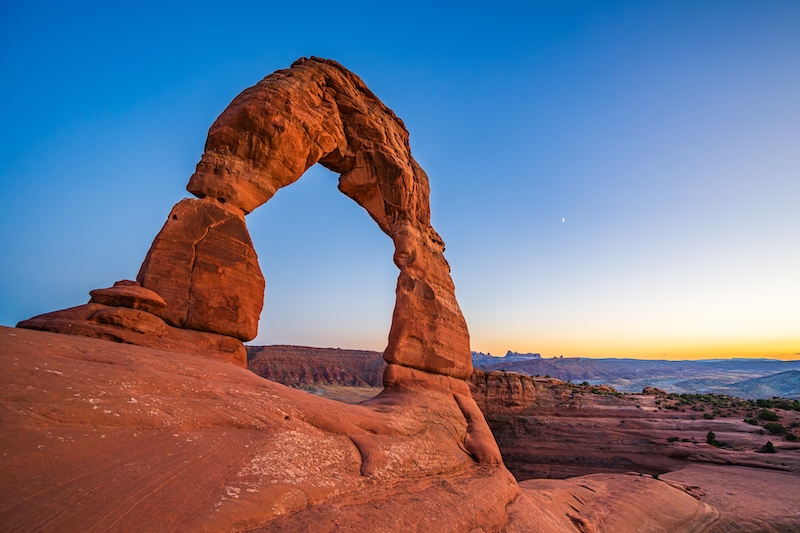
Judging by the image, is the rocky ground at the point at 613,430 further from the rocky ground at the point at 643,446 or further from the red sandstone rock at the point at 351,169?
the red sandstone rock at the point at 351,169

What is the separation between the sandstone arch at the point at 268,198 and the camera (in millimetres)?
8023

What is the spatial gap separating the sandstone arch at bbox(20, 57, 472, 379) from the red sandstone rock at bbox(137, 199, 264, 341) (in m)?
0.02

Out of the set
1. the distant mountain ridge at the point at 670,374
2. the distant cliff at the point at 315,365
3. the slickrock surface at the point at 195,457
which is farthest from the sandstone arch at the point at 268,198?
the distant mountain ridge at the point at 670,374

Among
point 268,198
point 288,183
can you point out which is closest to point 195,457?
point 268,198

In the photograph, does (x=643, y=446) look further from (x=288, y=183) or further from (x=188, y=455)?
(x=188, y=455)

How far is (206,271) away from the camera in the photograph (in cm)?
833

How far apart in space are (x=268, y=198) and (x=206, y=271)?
2.74 metres

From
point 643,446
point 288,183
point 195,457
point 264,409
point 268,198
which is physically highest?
point 288,183

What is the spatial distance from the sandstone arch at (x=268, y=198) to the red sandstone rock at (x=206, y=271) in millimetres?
22

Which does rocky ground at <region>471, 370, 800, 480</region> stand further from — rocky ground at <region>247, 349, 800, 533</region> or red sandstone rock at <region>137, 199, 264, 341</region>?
red sandstone rock at <region>137, 199, 264, 341</region>

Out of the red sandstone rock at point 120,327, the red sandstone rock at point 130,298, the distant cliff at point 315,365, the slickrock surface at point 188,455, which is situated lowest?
the distant cliff at point 315,365

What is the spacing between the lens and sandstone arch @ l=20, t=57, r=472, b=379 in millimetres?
8023

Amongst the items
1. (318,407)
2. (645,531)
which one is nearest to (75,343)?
(318,407)

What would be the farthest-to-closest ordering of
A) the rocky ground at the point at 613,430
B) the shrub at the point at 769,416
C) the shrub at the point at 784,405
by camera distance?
1. the shrub at the point at 784,405
2. the shrub at the point at 769,416
3. the rocky ground at the point at 613,430
